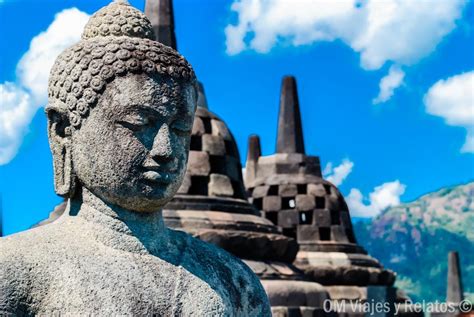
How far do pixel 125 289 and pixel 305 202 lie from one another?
677 inches

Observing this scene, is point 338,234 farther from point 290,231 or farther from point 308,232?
point 290,231

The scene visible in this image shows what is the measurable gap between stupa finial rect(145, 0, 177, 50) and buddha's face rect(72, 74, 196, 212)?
10530 millimetres

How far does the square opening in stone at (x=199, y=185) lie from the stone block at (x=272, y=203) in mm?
6753

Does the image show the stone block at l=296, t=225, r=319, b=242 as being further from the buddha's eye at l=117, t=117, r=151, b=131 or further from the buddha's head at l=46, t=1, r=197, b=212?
the buddha's eye at l=117, t=117, r=151, b=131

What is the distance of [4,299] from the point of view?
385 cm

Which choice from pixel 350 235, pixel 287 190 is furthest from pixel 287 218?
pixel 350 235

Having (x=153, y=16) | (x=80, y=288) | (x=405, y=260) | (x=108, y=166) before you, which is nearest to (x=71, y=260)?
(x=80, y=288)

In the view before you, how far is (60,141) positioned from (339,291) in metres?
16.5

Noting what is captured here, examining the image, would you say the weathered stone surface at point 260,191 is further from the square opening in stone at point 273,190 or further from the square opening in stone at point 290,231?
the square opening in stone at point 290,231

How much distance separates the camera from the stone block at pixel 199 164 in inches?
558

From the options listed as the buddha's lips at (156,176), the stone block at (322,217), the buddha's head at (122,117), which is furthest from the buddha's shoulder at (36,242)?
the stone block at (322,217)

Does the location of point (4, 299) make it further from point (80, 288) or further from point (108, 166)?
point (108, 166)

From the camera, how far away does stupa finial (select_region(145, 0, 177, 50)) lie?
1473 centimetres

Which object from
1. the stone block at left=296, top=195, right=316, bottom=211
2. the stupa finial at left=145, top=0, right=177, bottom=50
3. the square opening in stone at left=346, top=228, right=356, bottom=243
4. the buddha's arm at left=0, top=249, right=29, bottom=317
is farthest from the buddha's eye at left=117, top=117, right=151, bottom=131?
the square opening in stone at left=346, top=228, right=356, bottom=243
